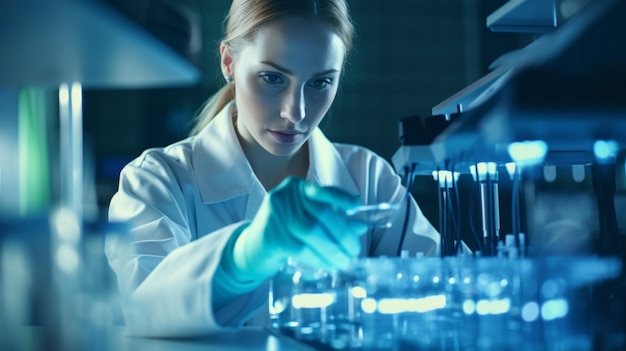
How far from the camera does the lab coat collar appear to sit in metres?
1.94

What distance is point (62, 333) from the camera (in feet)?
2.66

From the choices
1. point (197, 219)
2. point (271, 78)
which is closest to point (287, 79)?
point (271, 78)

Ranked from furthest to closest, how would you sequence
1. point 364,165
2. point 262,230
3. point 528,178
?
point 364,165
point 262,230
point 528,178

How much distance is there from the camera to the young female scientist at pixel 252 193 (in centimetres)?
126

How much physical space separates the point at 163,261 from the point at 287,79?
0.60 meters

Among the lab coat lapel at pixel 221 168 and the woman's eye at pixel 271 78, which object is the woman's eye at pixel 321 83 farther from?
the lab coat lapel at pixel 221 168

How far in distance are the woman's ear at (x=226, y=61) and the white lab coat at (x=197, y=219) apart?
0.49 feet

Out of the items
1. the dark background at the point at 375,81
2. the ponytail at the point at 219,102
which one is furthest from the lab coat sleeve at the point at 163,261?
the dark background at the point at 375,81

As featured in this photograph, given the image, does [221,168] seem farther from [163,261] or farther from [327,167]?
[163,261]

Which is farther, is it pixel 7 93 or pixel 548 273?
pixel 7 93

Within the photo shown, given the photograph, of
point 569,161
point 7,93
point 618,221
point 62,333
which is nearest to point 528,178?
point 569,161

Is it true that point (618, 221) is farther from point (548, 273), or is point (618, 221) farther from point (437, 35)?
point (437, 35)

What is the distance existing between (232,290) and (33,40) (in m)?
0.63

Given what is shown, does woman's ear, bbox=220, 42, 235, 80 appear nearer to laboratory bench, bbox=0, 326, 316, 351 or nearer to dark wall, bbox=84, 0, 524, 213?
laboratory bench, bbox=0, 326, 316, 351
